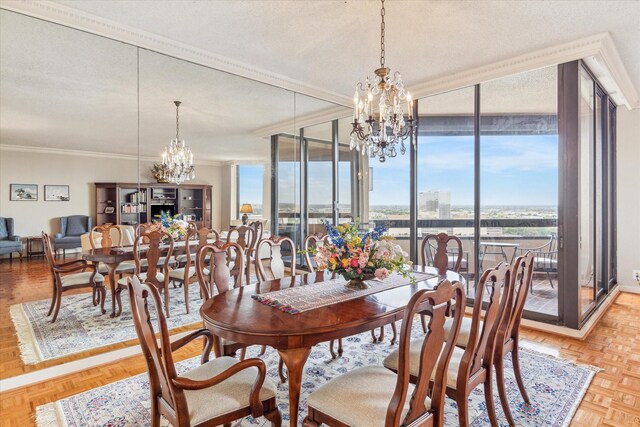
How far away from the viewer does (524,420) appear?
2070 mm

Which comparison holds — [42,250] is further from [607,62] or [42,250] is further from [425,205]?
[607,62]

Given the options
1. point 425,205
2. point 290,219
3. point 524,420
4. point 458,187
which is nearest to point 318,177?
point 290,219

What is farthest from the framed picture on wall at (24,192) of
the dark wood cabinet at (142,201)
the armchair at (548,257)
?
the armchair at (548,257)

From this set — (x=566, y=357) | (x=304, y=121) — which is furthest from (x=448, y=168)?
(x=566, y=357)

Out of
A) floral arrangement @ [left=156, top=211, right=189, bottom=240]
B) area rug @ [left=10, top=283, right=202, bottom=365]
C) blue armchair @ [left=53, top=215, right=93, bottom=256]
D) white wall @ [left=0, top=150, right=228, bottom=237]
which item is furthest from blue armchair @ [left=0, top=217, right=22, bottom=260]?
floral arrangement @ [left=156, top=211, right=189, bottom=240]

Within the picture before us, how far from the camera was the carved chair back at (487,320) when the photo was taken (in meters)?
1.56

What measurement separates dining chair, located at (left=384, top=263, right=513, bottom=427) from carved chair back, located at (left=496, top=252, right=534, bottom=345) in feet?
0.27

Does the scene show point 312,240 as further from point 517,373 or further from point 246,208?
point 517,373

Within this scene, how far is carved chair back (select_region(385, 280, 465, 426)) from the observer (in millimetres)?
1254

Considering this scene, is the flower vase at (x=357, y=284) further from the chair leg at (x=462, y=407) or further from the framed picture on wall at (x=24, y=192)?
the framed picture on wall at (x=24, y=192)

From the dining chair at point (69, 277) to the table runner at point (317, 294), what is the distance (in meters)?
2.10

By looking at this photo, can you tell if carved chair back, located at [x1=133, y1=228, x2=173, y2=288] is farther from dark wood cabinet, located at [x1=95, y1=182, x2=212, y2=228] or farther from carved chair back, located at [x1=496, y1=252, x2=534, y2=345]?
carved chair back, located at [x1=496, y1=252, x2=534, y2=345]

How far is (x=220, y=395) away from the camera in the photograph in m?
1.52

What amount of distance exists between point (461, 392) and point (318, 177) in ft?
13.3
